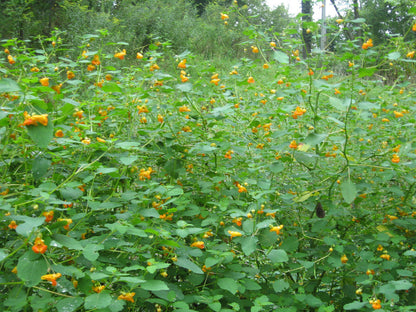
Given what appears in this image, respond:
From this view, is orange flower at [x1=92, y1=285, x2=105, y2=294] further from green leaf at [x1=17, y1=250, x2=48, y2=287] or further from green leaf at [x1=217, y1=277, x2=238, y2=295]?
green leaf at [x1=217, y1=277, x2=238, y2=295]

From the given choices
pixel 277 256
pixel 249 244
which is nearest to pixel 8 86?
pixel 249 244

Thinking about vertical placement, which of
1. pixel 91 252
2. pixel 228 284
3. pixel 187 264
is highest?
pixel 91 252

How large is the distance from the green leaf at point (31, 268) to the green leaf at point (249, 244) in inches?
25.5

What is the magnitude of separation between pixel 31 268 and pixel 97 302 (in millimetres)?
198

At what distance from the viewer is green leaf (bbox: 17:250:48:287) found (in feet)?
3.50

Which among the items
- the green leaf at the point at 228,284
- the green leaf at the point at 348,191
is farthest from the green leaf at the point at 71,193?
the green leaf at the point at 348,191

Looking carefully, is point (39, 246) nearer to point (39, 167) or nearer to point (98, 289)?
point (98, 289)

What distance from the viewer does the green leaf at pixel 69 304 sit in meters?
1.18

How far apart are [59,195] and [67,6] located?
9.00 meters

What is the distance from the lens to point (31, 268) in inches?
42.8

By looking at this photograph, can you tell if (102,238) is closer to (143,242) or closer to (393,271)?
(143,242)

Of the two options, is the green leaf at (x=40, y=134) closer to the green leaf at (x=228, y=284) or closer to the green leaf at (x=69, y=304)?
the green leaf at (x=69, y=304)

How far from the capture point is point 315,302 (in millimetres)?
1690

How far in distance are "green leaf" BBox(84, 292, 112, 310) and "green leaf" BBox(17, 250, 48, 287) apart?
0.46 feet
